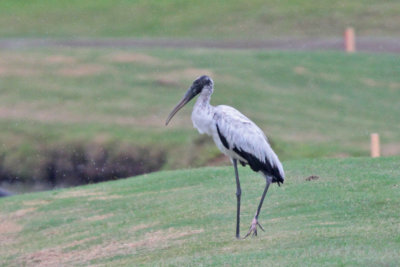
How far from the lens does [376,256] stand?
34.3 ft

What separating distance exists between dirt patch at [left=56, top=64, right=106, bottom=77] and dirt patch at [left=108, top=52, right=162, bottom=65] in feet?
3.21

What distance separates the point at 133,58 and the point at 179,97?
5.23m

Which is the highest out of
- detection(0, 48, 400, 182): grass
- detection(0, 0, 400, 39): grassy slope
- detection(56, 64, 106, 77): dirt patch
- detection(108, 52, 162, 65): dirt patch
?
detection(0, 0, 400, 39): grassy slope

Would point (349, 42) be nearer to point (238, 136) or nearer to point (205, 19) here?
point (205, 19)

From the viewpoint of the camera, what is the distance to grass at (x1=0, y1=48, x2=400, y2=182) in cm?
2720

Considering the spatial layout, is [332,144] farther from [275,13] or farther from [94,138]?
[275,13]

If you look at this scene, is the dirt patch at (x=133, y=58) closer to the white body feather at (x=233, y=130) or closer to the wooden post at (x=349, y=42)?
the wooden post at (x=349, y=42)

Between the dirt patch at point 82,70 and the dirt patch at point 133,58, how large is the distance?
38.5 inches

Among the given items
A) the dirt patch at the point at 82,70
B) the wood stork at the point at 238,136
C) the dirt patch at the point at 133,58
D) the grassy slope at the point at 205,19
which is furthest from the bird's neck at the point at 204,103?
the grassy slope at the point at 205,19

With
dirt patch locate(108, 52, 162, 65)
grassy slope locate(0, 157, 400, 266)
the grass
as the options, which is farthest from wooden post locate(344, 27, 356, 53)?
grassy slope locate(0, 157, 400, 266)

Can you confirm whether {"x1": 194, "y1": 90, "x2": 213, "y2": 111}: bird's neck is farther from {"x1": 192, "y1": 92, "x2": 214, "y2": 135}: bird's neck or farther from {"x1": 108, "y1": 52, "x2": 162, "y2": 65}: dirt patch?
{"x1": 108, "y1": 52, "x2": 162, "y2": 65}: dirt patch

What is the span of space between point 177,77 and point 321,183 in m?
17.4

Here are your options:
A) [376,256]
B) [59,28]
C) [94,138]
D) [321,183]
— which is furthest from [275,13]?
[376,256]

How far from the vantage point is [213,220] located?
14.7 meters
